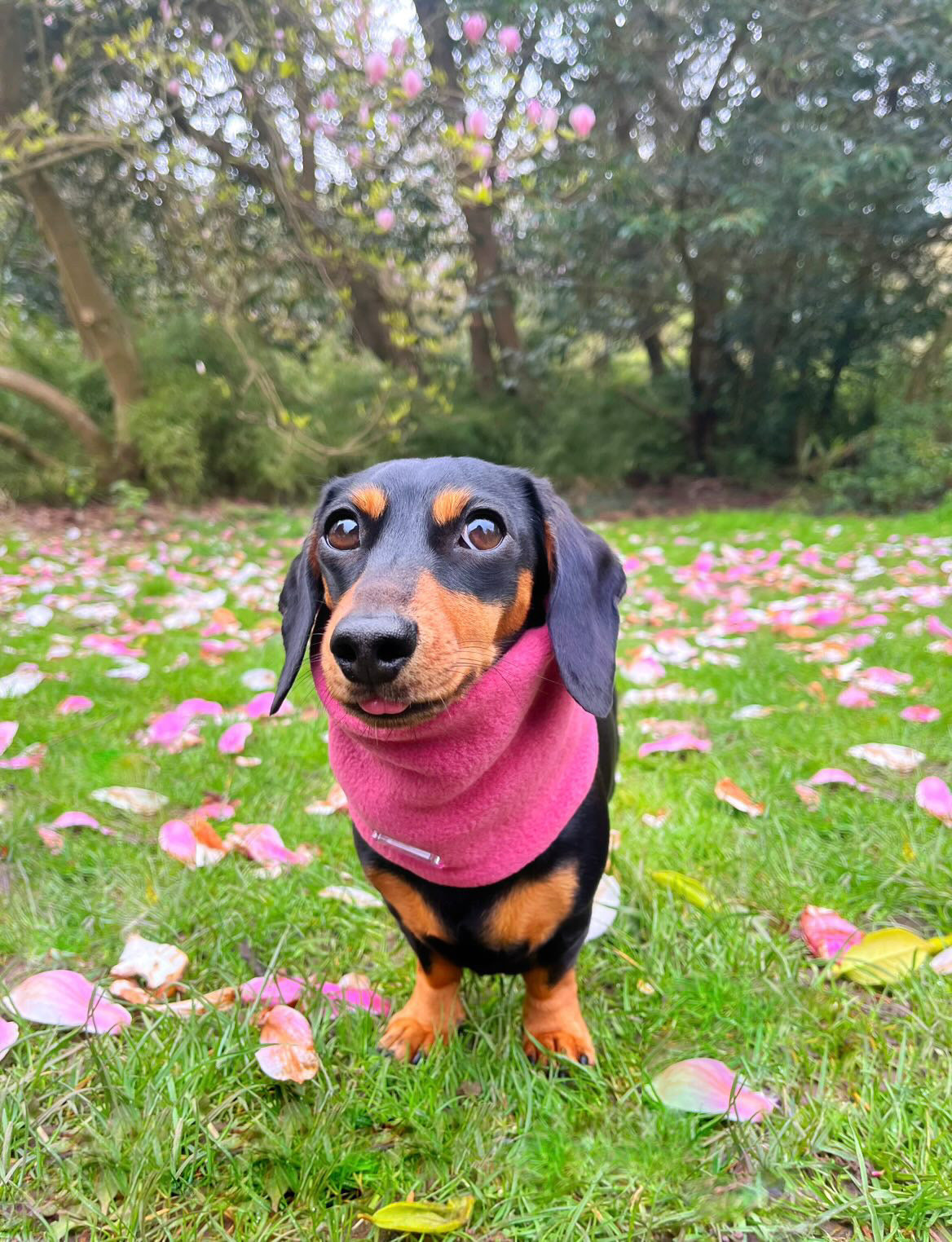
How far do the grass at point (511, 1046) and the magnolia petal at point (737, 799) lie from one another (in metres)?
0.03

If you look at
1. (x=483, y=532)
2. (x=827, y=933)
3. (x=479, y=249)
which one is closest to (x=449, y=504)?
(x=483, y=532)

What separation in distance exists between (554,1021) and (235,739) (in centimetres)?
154

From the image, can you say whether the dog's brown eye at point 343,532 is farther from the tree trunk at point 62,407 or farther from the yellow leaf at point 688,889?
the tree trunk at point 62,407

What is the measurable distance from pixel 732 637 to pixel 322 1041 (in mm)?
3097

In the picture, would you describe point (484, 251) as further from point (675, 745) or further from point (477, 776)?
point (477, 776)

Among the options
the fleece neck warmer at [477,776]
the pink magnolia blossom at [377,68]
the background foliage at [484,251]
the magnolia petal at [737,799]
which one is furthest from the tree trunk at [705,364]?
the fleece neck warmer at [477,776]

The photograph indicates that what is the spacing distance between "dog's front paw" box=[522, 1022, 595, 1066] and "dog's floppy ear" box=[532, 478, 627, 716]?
0.74 m

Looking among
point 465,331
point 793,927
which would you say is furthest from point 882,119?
point 793,927

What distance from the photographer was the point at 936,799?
6.81 feet

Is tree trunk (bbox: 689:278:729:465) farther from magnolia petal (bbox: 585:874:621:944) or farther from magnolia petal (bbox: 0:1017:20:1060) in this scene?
magnolia petal (bbox: 0:1017:20:1060)

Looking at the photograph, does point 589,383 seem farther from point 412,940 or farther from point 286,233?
Answer: point 412,940

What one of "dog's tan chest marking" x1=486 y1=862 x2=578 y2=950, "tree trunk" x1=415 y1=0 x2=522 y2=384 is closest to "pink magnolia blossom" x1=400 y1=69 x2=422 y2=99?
"tree trunk" x1=415 y1=0 x2=522 y2=384

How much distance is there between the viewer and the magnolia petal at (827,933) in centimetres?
165

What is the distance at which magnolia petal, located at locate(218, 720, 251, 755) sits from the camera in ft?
8.45
